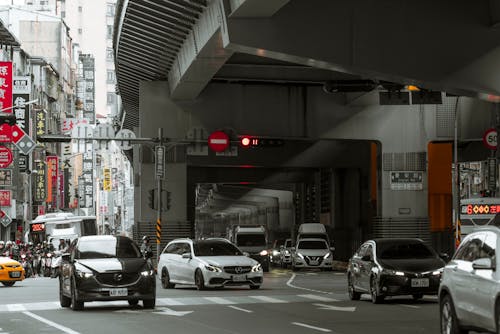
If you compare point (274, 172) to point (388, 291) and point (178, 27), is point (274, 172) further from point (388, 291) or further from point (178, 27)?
point (388, 291)

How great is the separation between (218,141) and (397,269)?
874 inches

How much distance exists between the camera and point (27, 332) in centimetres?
1911

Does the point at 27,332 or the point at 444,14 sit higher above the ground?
the point at 444,14

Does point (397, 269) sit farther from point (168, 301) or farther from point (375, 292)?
point (168, 301)

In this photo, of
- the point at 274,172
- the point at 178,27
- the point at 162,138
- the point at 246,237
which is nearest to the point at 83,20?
the point at 274,172

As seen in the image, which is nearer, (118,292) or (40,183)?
(118,292)

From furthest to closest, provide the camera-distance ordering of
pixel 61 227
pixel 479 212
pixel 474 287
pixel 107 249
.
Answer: pixel 61 227 → pixel 479 212 → pixel 107 249 → pixel 474 287

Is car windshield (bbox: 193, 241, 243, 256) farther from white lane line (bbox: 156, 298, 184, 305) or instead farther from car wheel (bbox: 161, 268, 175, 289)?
white lane line (bbox: 156, 298, 184, 305)

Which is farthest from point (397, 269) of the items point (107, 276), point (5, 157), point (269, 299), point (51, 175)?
point (51, 175)

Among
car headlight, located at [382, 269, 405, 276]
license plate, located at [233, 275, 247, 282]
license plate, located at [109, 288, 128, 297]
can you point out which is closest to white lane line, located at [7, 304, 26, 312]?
license plate, located at [109, 288, 128, 297]

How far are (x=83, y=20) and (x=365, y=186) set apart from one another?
13232cm

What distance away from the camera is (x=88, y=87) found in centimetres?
15900

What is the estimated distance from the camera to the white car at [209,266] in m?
33.4

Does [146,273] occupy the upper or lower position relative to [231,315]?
upper
